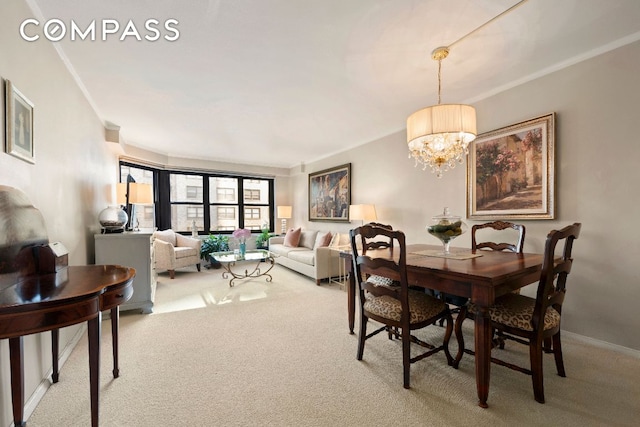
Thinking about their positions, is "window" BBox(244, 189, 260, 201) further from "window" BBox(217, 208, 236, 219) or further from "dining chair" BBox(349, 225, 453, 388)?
"dining chair" BBox(349, 225, 453, 388)

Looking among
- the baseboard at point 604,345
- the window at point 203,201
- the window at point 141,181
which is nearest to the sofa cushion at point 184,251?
the window at point 141,181

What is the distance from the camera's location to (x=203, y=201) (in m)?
6.28

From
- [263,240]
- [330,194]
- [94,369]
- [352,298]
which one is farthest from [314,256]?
[94,369]

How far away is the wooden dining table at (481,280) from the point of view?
156cm

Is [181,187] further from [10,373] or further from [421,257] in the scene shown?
[421,257]

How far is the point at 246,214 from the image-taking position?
269 inches

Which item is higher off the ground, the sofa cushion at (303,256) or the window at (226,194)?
the window at (226,194)

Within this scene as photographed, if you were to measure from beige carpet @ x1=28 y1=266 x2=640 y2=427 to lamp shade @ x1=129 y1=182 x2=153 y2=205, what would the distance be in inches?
75.4

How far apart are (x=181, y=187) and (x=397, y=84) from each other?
5151 millimetres

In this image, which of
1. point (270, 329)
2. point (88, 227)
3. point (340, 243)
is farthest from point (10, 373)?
point (340, 243)

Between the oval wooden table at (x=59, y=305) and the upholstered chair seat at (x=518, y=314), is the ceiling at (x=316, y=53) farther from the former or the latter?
the upholstered chair seat at (x=518, y=314)

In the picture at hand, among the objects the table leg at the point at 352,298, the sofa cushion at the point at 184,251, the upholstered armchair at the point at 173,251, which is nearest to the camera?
the table leg at the point at 352,298

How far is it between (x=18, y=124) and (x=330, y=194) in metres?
4.41

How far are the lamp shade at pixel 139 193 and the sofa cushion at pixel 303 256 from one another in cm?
245
